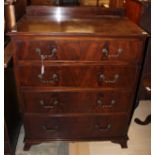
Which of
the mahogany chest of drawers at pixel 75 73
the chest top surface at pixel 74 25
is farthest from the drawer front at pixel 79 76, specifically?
the chest top surface at pixel 74 25

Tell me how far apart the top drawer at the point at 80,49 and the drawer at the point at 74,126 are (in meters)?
0.47

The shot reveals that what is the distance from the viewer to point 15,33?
125 cm


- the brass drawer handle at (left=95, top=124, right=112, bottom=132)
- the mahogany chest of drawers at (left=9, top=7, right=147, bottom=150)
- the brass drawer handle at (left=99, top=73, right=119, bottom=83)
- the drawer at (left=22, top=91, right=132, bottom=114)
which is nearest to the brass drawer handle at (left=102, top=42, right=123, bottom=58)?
the mahogany chest of drawers at (left=9, top=7, right=147, bottom=150)

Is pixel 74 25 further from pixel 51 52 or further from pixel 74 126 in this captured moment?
pixel 74 126

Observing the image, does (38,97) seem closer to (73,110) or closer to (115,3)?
(73,110)

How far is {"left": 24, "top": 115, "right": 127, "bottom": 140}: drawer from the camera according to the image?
159cm

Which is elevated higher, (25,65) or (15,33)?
(15,33)

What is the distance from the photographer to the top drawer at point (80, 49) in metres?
1.31

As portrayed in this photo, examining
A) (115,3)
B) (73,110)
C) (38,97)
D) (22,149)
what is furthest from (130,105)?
(22,149)

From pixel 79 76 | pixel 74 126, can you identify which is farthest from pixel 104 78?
pixel 74 126

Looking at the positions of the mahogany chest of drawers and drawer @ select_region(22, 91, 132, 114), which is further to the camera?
drawer @ select_region(22, 91, 132, 114)

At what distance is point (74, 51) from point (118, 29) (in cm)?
33

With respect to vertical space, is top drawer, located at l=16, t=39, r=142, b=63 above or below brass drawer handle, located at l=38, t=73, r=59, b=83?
above

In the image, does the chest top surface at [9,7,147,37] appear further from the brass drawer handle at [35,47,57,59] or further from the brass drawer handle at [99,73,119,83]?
the brass drawer handle at [99,73,119,83]
